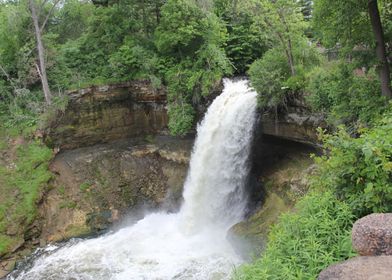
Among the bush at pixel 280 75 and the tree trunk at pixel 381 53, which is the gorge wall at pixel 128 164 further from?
the tree trunk at pixel 381 53

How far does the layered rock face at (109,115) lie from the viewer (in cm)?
1641

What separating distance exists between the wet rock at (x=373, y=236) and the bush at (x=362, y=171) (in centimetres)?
75

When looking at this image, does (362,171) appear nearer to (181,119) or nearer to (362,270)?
(362,270)

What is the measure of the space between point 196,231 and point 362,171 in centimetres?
919

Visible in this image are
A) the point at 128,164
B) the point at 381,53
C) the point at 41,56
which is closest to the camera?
the point at 381,53

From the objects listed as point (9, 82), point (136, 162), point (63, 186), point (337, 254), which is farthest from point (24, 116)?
point (337, 254)

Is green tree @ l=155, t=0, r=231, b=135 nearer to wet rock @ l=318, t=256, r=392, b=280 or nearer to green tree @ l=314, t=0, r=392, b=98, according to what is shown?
green tree @ l=314, t=0, r=392, b=98

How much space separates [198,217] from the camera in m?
13.8

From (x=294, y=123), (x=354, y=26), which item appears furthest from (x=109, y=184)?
(x=354, y=26)

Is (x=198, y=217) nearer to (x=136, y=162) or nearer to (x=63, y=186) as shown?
(x=136, y=162)

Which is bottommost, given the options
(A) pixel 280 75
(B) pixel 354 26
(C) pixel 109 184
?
(C) pixel 109 184

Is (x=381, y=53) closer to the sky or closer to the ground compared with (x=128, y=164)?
closer to the sky

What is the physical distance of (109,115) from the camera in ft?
56.1

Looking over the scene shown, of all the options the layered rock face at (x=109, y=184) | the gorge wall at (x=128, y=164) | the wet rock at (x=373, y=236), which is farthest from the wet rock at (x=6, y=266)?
the wet rock at (x=373, y=236)
